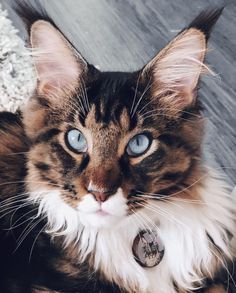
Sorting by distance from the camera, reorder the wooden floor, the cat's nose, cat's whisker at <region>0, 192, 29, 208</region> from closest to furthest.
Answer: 1. the cat's nose
2. cat's whisker at <region>0, 192, 29, 208</region>
3. the wooden floor

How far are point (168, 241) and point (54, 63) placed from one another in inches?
19.2

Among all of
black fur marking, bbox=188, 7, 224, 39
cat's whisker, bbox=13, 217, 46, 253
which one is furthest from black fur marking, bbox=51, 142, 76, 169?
black fur marking, bbox=188, 7, 224, 39

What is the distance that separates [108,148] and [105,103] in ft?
0.35

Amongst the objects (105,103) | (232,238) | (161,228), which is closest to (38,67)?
(105,103)

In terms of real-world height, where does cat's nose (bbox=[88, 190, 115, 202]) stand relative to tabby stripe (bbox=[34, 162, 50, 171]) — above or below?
below

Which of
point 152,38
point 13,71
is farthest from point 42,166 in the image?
point 152,38

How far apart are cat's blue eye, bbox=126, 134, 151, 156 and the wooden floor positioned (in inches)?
26.4

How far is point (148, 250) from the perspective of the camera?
1.35m

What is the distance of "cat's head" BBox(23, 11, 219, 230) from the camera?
117cm

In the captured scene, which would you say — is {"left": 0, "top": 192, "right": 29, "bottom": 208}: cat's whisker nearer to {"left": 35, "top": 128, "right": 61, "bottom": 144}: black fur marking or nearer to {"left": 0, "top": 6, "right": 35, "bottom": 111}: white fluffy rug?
{"left": 35, "top": 128, "right": 61, "bottom": 144}: black fur marking

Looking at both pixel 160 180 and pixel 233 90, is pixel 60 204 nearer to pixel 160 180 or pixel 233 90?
pixel 160 180

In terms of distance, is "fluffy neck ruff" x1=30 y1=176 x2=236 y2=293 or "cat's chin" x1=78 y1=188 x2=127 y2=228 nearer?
"cat's chin" x1=78 y1=188 x2=127 y2=228

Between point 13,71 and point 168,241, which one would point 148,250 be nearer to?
point 168,241

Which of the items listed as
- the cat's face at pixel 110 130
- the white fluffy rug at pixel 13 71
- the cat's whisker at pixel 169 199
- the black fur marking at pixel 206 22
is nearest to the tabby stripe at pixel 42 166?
the cat's face at pixel 110 130
